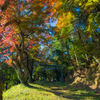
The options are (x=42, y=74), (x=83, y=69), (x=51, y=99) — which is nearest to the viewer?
(x=51, y=99)

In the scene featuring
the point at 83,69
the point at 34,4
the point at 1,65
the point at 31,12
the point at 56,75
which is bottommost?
the point at 56,75

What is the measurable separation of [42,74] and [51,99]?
25.4 feet

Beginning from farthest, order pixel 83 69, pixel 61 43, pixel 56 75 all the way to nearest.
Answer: pixel 56 75 → pixel 61 43 → pixel 83 69

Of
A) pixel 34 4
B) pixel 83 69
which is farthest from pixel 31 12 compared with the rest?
pixel 83 69

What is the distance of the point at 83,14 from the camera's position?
16.0 ft

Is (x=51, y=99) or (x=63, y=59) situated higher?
(x=63, y=59)

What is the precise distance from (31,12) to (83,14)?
10.3 ft

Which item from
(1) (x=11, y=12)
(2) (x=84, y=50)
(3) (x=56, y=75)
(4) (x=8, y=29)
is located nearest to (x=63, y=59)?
(3) (x=56, y=75)

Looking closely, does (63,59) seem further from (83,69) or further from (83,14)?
(83,14)

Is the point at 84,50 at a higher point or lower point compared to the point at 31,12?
lower

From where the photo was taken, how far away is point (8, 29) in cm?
584

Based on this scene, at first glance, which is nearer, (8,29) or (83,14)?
(83,14)

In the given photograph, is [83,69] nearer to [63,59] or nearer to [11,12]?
[63,59]

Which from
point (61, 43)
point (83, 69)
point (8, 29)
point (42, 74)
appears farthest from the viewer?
point (42, 74)
